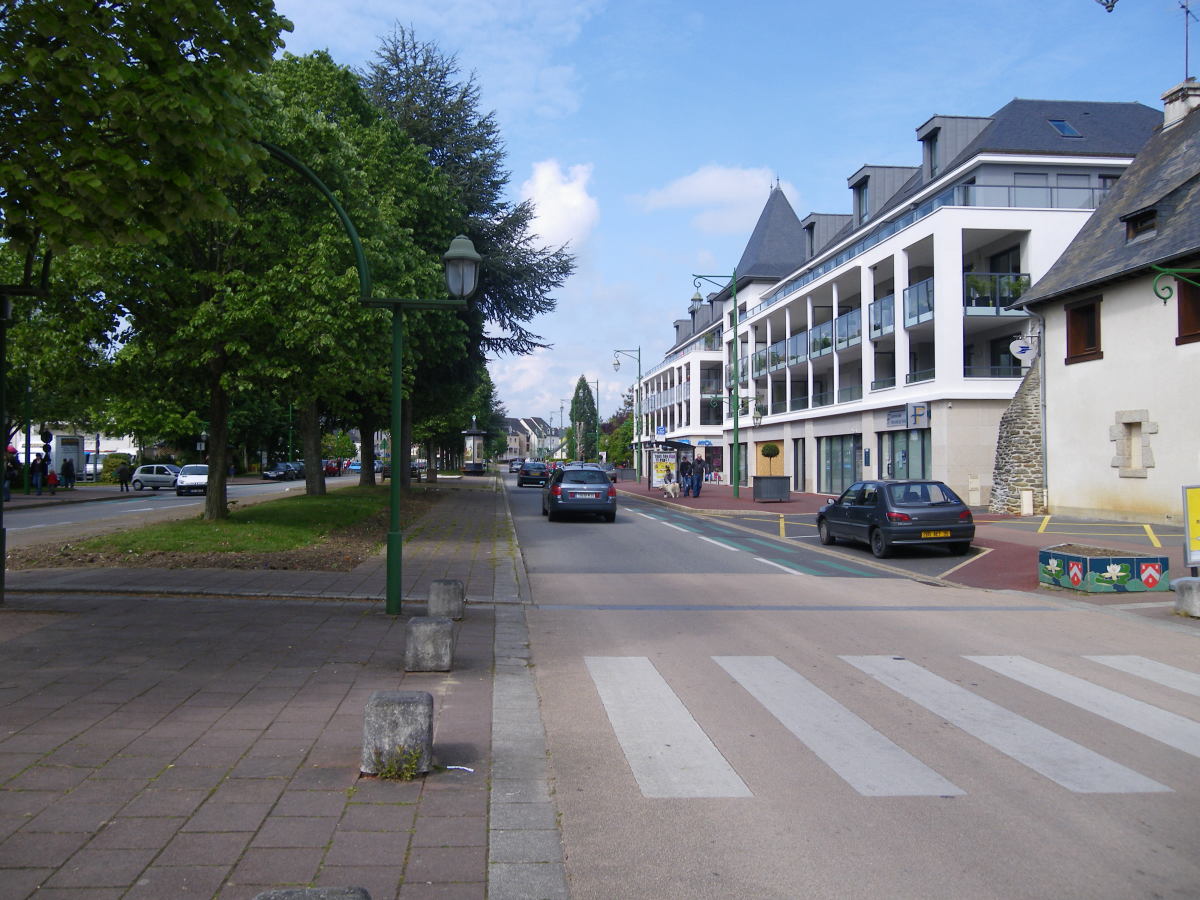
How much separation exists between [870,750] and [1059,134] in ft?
A: 112

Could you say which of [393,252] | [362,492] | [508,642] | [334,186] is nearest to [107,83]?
[508,642]

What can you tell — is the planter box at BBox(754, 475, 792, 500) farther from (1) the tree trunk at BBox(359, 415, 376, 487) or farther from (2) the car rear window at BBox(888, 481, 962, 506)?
(2) the car rear window at BBox(888, 481, 962, 506)

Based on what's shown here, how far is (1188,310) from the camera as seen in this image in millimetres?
19766

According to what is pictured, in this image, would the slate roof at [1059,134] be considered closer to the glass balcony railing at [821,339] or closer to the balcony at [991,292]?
the balcony at [991,292]

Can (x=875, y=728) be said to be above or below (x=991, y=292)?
below

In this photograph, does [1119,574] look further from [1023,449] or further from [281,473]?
[281,473]

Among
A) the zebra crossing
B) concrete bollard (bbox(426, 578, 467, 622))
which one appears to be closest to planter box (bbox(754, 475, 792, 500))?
concrete bollard (bbox(426, 578, 467, 622))

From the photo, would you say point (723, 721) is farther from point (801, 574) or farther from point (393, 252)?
point (393, 252)

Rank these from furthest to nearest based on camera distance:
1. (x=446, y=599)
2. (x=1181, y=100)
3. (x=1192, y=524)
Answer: (x=1181, y=100), (x=1192, y=524), (x=446, y=599)

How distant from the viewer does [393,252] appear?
66.5 feet

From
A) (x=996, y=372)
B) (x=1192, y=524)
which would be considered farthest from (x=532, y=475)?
(x=1192, y=524)

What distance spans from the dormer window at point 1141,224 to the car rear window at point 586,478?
14752 millimetres

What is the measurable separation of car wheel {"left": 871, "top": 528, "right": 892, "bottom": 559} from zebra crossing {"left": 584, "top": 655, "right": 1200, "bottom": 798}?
28.8 feet

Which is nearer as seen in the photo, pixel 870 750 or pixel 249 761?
pixel 249 761
